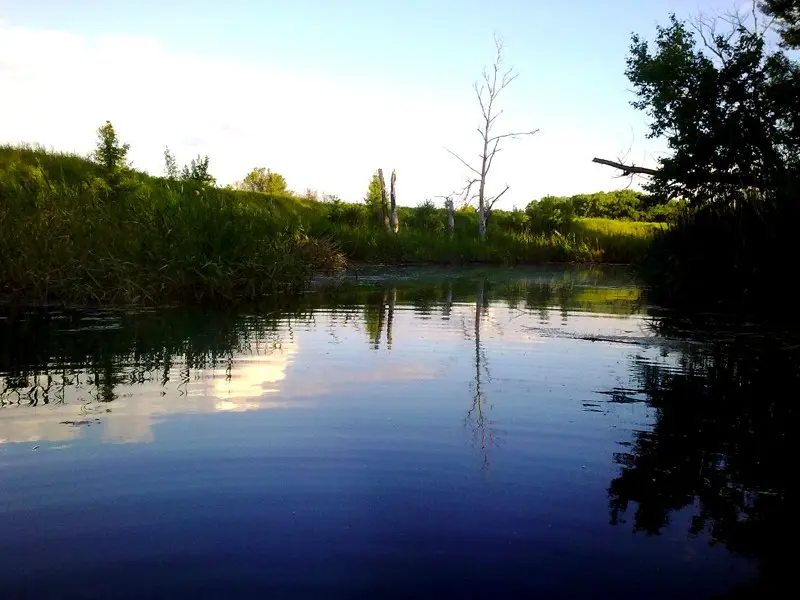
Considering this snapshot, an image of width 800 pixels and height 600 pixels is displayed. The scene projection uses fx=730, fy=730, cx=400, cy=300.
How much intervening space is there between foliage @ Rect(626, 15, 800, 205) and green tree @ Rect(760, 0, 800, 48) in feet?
3.41

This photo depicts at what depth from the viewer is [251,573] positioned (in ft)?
9.25

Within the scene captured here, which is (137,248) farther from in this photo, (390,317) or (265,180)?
(265,180)

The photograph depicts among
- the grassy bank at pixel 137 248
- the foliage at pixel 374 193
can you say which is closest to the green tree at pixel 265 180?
the foliage at pixel 374 193

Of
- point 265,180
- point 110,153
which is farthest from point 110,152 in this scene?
point 265,180

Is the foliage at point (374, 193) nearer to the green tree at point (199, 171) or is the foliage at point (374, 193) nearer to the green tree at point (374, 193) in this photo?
the green tree at point (374, 193)

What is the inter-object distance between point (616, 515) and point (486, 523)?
0.65m

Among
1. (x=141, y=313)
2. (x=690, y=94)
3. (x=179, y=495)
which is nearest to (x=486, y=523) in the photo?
(x=179, y=495)

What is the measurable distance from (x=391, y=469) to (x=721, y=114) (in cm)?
1802

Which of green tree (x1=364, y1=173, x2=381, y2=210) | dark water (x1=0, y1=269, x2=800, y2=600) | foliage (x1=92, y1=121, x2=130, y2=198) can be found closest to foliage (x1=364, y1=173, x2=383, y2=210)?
green tree (x1=364, y1=173, x2=381, y2=210)

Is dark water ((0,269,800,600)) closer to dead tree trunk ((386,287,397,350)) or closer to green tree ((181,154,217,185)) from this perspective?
dead tree trunk ((386,287,397,350))

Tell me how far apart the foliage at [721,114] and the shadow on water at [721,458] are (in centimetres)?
1248

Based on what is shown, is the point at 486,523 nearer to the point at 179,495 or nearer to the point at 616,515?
the point at 616,515

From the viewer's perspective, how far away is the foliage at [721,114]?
1828cm

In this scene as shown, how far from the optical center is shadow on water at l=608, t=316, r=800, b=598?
328 cm
